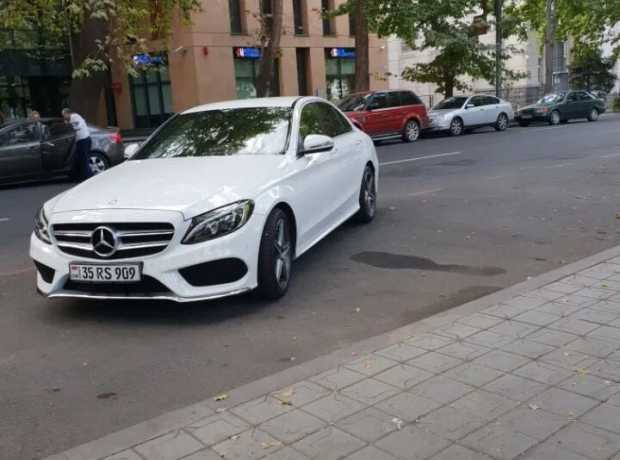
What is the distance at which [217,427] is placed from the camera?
11.1 feet

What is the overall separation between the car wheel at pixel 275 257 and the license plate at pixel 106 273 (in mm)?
941

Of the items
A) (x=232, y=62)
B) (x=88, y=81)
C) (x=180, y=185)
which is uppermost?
(x=232, y=62)

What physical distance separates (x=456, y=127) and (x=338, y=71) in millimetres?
14676

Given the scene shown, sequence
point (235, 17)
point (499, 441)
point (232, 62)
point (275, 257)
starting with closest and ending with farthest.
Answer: point (499, 441), point (275, 257), point (232, 62), point (235, 17)

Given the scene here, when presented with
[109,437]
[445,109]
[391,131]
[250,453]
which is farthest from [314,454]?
[445,109]

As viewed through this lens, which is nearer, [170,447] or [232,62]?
[170,447]

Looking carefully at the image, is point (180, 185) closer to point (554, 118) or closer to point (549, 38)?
point (554, 118)

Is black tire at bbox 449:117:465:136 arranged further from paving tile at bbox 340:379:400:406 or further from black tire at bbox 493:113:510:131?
paving tile at bbox 340:379:400:406

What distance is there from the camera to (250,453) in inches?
124

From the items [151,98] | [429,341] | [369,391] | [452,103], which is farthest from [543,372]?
[151,98]

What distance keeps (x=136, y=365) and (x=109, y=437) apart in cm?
107

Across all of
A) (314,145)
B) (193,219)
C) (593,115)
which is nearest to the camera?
(193,219)

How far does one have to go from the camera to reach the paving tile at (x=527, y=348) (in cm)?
418

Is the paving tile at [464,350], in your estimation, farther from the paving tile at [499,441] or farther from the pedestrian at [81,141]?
the pedestrian at [81,141]
